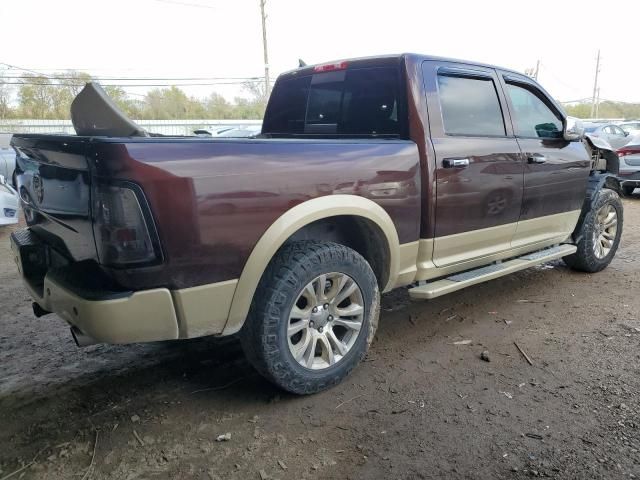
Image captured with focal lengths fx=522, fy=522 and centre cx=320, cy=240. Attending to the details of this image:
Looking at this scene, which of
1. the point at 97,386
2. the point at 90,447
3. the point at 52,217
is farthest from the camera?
the point at 97,386

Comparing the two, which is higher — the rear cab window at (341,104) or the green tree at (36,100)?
the green tree at (36,100)

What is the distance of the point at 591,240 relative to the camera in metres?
5.25

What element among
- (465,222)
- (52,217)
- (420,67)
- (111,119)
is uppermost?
(420,67)

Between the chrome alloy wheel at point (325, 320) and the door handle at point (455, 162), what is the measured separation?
1.06 m

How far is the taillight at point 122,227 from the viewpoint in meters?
2.22

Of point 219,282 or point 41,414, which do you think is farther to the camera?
point 41,414

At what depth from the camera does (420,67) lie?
139 inches

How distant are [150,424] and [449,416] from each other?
Result: 1.57m

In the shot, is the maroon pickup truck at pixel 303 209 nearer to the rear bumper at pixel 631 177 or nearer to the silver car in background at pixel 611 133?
the rear bumper at pixel 631 177

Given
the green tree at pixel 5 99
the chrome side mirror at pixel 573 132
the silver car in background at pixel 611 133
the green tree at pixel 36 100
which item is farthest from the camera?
the green tree at pixel 36 100

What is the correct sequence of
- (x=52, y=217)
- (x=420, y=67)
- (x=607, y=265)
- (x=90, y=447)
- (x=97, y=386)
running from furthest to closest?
(x=607, y=265) < (x=420, y=67) < (x=97, y=386) < (x=52, y=217) < (x=90, y=447)

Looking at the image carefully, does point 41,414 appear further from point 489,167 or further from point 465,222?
point 489,167

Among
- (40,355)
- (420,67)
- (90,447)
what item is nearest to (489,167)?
(420,67)

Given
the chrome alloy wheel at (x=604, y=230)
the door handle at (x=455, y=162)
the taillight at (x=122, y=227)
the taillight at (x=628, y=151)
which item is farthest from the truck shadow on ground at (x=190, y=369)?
the taillight at (x=628, y=151)
